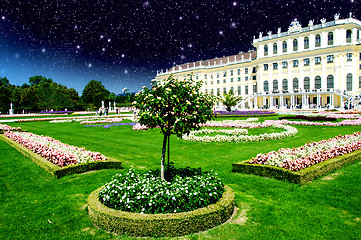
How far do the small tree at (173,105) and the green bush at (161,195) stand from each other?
105 cm

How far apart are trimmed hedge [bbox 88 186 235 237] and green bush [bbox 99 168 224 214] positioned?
16 centimetres

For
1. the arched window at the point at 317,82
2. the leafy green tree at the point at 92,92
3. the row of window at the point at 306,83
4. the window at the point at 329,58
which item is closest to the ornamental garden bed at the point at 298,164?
the row of window at the point at 306,83

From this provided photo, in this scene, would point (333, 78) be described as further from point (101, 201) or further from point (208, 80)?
point (101, 201)

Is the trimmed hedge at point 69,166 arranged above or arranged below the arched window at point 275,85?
below

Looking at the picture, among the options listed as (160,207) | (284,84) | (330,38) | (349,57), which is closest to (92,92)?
(284,84)

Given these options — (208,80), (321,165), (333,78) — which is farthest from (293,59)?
(321,165)

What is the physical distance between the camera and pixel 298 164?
6199 millimetres

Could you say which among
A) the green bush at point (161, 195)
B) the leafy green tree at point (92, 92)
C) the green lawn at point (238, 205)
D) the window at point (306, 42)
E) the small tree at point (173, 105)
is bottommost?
the green lawn at point (238, 205)

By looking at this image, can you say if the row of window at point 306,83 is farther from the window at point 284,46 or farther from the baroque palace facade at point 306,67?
the window at point 284,46

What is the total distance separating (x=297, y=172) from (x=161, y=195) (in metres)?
3.64

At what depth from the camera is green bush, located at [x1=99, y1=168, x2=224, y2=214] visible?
4.11 m

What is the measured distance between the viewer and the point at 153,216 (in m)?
3.86

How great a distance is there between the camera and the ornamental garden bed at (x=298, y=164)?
20.1ft

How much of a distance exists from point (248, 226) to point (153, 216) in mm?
1597
